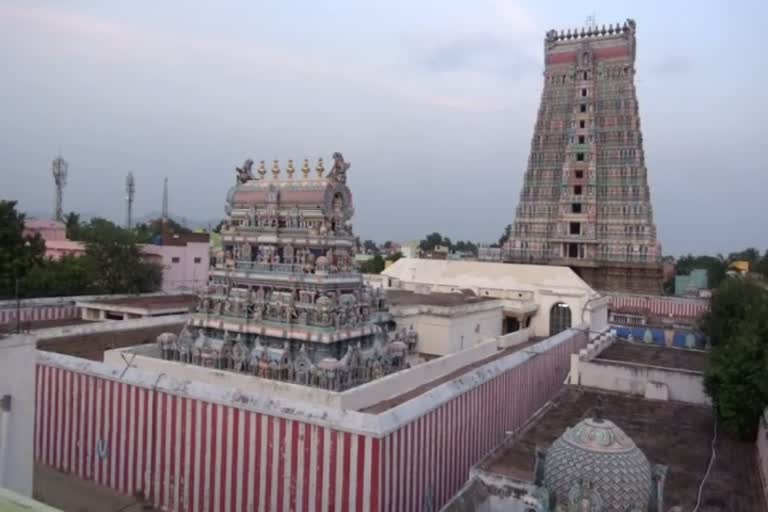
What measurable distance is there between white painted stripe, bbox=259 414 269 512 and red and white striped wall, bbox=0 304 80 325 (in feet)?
46.9

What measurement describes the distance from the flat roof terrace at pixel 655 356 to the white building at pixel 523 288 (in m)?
4.76

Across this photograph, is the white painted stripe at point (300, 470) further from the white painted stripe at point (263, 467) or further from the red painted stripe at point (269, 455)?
the white painted stripe at point (263, 467)

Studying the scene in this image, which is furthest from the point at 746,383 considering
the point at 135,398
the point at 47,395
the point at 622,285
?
the point at 622,285

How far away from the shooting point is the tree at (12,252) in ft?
85.6

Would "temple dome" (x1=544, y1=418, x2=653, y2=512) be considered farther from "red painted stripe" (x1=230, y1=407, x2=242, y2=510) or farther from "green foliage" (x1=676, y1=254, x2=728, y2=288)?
"green foliage" (x1=676, y1=254, x2=728, y2=288)

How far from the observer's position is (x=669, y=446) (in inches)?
476

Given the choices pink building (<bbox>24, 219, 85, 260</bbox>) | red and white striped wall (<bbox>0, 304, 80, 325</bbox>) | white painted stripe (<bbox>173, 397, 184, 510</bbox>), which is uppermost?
pink building (<bbox>24, 219, 85, 260</bbox>)

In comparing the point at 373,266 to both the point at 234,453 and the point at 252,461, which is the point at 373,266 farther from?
the point at 252,461

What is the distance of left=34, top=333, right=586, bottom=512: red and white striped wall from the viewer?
10.2 meters

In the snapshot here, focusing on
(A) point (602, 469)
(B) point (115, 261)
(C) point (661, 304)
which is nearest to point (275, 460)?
(A) point (602, 469)

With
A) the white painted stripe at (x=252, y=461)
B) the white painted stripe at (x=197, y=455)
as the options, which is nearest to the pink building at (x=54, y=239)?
the white painted stripe at (x=197, y=455)

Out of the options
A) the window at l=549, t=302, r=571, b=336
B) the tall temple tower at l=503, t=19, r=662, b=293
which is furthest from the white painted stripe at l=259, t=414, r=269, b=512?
the tall temple tower at l=503, t=19, r=662, b=293

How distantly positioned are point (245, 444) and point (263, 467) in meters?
0.55

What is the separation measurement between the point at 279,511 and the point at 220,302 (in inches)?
251
